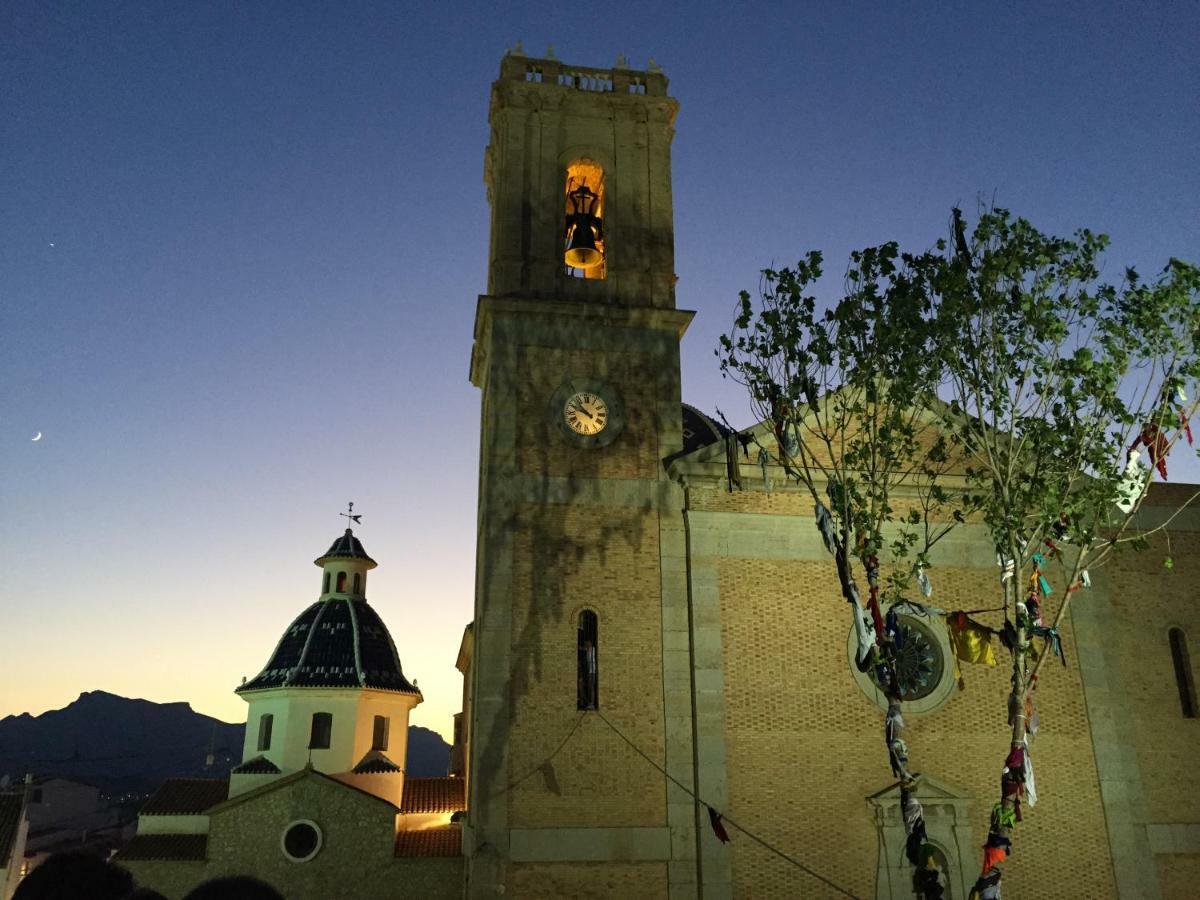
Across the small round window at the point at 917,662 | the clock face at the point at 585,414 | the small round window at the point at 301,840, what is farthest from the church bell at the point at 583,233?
the small round window at the point at 301,840

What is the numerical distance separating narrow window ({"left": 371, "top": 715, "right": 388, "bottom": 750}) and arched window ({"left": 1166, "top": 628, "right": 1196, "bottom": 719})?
20.4 metres

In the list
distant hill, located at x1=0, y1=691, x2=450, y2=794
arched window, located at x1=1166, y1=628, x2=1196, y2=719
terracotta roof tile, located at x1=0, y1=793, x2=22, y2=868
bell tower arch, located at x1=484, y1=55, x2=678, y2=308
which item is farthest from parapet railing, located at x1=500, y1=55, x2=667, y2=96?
distant hill, located at x1=0, y1=691, x2=450, y2=794

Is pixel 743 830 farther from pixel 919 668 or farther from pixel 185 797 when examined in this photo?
pixel 185 797

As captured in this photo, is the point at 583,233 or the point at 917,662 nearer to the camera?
the point at 917,662

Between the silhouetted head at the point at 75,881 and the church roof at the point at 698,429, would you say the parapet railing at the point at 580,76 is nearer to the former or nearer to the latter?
the church roof at the point at 698,429

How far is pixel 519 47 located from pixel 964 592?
1488 cm

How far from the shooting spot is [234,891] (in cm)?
429

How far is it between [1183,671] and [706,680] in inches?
369

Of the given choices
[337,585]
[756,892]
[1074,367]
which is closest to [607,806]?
[756,892]

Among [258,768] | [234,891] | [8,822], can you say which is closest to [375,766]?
[258,768]

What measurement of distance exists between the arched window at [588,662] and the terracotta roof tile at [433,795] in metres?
10.4

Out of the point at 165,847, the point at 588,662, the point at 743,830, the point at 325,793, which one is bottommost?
the point at 165,847

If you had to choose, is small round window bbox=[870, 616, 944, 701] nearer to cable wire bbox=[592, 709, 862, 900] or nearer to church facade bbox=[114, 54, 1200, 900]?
church facade bbox=[114, 54, 1200, 900]

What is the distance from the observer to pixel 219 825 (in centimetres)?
2062
